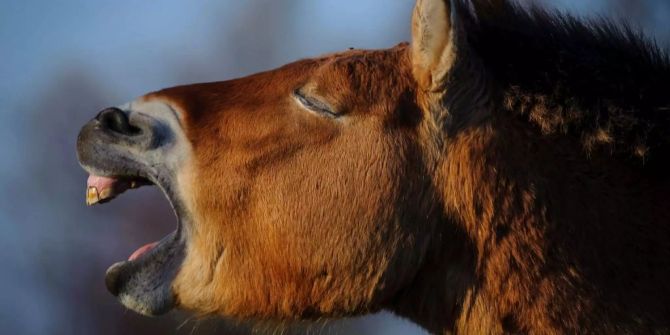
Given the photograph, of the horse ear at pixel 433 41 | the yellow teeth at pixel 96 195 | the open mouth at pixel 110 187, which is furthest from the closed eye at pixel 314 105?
the yellow teeth at pixel 96 195

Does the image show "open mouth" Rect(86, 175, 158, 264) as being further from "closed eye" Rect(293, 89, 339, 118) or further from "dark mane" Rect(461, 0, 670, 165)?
"dark mane" Rect(461, 0, 670, 165)

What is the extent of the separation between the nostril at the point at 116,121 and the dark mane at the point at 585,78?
1.47 m

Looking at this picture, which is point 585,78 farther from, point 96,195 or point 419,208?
point 96,195

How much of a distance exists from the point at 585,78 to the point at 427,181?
754mm

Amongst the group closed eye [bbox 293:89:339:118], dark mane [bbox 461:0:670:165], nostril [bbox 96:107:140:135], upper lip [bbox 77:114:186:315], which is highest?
dark mane [bbox 461:0:670:165]

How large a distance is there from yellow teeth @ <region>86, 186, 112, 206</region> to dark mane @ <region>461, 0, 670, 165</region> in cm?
166

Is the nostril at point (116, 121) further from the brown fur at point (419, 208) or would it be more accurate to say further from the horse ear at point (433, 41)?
the horse ear at point (433, 41)

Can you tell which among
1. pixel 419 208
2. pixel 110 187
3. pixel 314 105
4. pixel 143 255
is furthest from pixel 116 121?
pixel 419 208

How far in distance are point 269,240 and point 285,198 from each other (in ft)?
0.61

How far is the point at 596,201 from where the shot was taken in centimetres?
372

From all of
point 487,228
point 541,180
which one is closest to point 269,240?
point 487,228

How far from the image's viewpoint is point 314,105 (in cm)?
396

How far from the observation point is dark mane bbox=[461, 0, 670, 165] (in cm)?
373

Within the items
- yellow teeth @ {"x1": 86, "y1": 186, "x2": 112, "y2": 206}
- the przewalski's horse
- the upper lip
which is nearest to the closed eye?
the przewalski's horse
